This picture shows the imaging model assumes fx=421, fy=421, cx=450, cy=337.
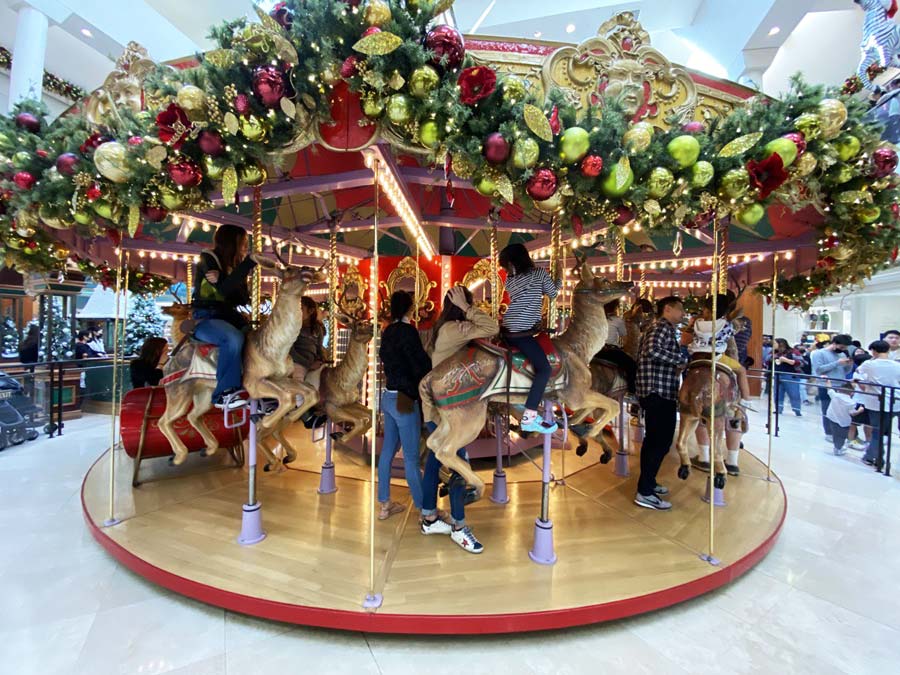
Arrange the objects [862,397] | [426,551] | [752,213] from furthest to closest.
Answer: [862,397] < [426,551] < [752,213]

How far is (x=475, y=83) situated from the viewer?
196cm

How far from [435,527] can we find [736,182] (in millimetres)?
2899

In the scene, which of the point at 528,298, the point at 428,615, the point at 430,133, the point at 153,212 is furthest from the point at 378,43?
the point at 428,615

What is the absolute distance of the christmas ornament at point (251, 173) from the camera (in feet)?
7.49

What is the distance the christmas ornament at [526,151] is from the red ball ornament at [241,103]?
1300 mm

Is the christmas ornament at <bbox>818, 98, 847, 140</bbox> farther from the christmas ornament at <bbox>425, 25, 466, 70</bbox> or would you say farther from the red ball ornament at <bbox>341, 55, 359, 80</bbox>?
the red ball ornament at <bbox>341, 55, 359, 80</bbox>

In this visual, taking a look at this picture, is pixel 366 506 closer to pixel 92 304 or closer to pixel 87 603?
pixel 87 603

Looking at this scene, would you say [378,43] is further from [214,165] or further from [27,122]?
[27,122]

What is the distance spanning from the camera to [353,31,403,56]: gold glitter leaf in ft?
5.91

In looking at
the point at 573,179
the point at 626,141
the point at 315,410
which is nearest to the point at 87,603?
the point at 315,410

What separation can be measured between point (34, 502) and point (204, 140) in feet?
13.9

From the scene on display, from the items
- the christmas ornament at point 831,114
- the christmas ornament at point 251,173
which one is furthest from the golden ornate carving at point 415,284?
the christmas ornament at point 831,114

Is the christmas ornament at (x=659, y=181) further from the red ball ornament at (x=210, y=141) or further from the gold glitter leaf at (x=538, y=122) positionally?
the red ball ornament at (x=210, y=141)

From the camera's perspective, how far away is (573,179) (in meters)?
2.26
